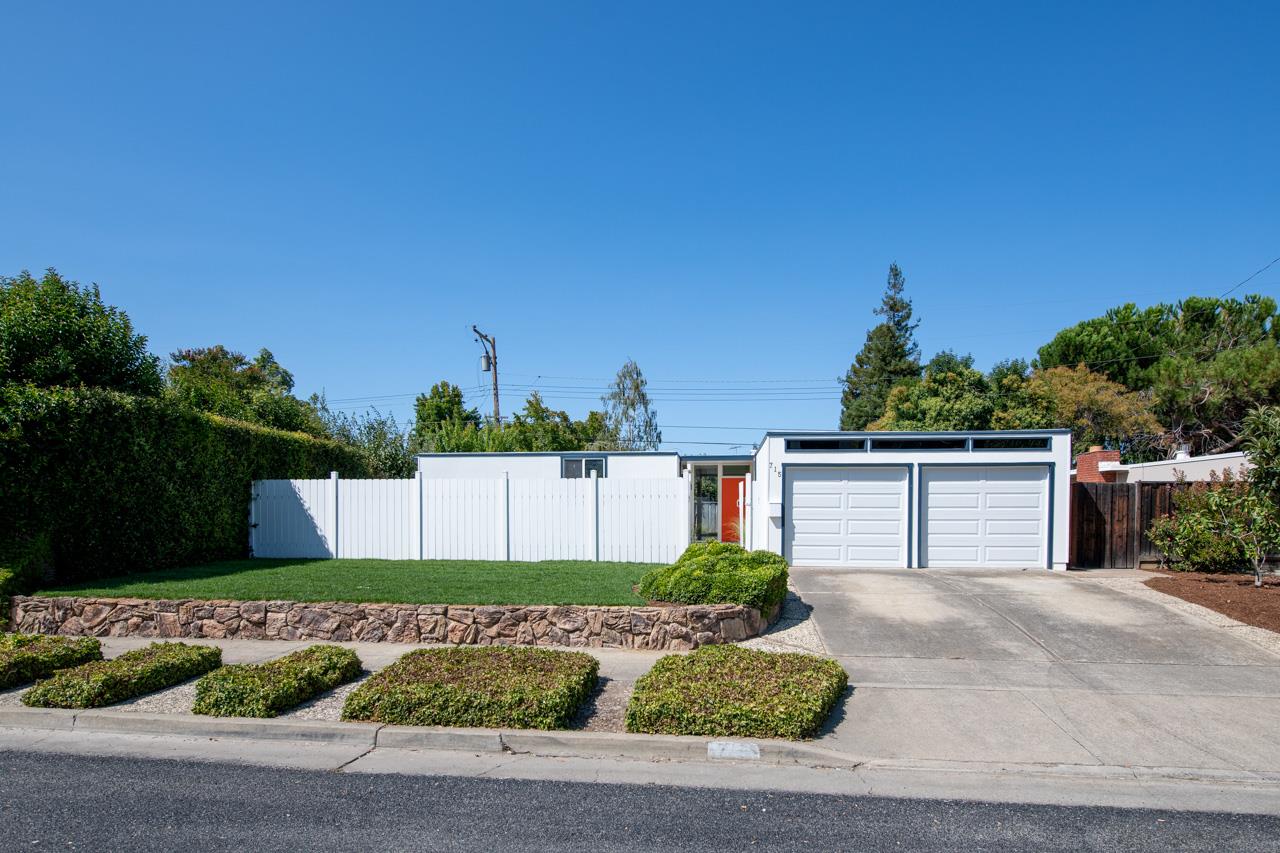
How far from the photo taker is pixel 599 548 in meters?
14.6

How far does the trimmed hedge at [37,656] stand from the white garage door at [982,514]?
1321 centimetres

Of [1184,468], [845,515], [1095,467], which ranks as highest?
[1184,468]

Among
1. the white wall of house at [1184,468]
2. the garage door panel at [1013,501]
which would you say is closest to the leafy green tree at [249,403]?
the garage door panel at [1013,501]

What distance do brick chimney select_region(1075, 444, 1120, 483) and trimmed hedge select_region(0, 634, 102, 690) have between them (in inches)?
900

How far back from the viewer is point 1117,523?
50.7ft

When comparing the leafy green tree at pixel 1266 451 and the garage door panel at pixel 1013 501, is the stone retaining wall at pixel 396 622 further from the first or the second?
the leafy green tree at pixel 1266 451

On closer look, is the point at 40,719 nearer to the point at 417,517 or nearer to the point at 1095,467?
the point at 417,517

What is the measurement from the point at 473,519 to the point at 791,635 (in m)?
7.38

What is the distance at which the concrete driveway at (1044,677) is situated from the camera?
6.11 meters

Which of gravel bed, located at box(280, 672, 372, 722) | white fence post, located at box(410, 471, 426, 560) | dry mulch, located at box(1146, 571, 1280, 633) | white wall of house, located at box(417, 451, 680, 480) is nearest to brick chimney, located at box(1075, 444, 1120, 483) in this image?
dry mulch, located at box(1146, 571, 1280, 633)

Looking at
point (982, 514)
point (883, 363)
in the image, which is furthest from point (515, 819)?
point (883, 363)

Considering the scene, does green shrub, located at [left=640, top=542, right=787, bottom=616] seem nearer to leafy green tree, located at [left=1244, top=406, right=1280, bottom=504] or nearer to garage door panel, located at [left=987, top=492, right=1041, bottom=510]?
garage door panel, located at [left=987, top=492, right=1041, bottom=510]

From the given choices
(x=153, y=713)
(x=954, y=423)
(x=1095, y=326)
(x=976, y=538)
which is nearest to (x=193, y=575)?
(x=153, y=713)

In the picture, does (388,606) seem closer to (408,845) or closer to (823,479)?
(408,845)
